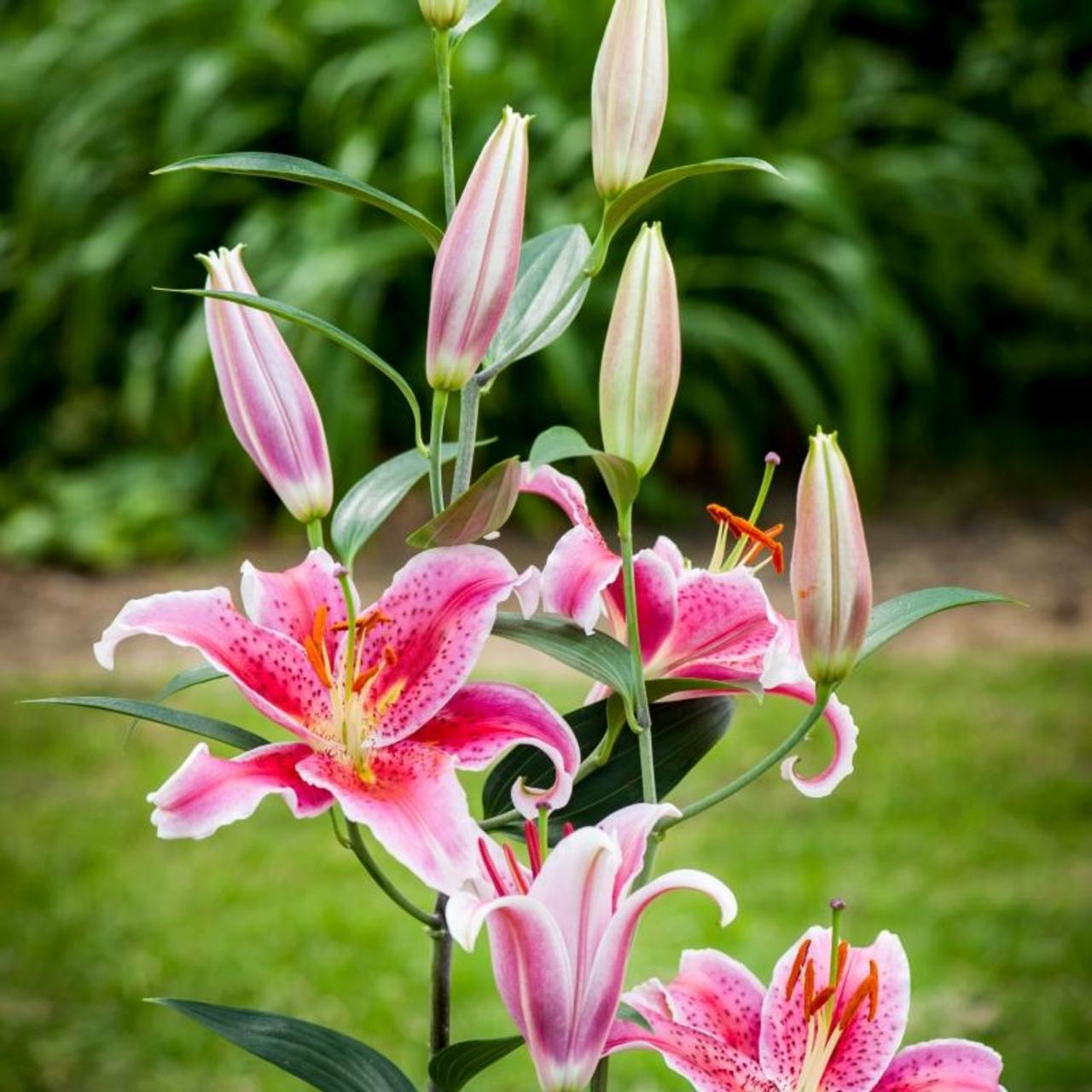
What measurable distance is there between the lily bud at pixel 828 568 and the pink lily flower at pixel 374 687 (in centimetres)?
12

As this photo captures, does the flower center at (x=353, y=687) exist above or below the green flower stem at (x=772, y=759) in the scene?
below

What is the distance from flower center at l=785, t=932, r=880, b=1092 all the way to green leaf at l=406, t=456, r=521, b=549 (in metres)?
0.24

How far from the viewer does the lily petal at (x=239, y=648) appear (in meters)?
0.83

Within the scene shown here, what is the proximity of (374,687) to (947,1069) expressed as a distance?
0.32 meters

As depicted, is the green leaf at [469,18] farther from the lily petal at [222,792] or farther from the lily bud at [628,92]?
the lily petal at [222,792]

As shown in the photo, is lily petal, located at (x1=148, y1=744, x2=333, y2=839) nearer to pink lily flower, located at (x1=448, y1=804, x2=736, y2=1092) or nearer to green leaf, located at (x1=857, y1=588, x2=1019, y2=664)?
pink lily flower, located at (x1=448, y1=804, x2=736, y2=1092)

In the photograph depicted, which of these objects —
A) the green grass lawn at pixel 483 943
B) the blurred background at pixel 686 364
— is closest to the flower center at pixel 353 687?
the green grass lawn at pixel 483 943

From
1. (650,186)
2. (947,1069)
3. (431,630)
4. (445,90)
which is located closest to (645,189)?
(650,186)

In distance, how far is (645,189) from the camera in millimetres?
840

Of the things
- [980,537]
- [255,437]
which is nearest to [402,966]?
[255,437]

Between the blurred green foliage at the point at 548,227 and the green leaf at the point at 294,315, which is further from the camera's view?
the blurred green foliage at the point at 548,227

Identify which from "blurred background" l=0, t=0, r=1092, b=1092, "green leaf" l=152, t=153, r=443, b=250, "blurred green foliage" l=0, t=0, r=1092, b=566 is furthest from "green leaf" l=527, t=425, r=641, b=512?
"blurred green foliage" l=0, t=0, r=1092, b=566

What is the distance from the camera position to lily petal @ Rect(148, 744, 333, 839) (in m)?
0.77

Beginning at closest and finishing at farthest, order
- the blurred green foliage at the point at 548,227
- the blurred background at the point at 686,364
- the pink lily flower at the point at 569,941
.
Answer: the pink lily flower at the point at 569,941, the blurred background at the point at 686,364, the blurred green foliage at the point at 548,227
